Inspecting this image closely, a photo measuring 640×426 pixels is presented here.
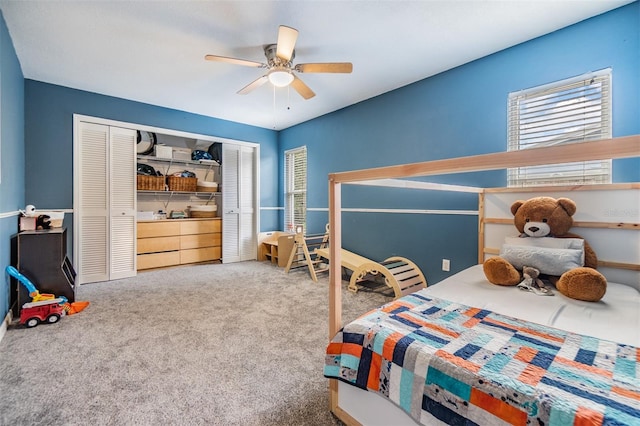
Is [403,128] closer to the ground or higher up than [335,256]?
higher up

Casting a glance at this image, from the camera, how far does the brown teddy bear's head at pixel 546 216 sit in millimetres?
1997

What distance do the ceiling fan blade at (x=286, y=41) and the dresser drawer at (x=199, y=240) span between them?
345 cm

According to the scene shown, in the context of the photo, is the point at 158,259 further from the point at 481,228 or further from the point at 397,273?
the point at 481,228

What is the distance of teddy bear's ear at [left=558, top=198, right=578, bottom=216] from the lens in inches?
78.2

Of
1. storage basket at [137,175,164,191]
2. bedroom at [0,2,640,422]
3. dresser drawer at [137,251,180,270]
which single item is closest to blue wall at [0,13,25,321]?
bedroom at [0,2,640,422]

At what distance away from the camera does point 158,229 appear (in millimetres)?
4305

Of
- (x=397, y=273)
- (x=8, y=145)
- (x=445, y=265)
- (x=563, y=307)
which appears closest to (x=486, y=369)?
(x=563, y=307)

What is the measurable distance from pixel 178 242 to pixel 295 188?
225 centimetres

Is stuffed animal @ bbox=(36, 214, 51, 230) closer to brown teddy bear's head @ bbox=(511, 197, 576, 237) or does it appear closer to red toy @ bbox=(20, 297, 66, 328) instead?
red toy @ bbox=(20, 297, 66, 328)

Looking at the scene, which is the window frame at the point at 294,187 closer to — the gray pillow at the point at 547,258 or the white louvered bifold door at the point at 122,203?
the white louvered bifold door at the point at 122,203

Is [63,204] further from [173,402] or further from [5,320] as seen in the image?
[173,402]

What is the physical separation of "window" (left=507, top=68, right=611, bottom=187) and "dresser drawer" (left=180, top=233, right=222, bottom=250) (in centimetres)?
441

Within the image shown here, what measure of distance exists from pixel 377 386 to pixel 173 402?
43.0 inches

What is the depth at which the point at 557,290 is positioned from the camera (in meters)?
1.79
